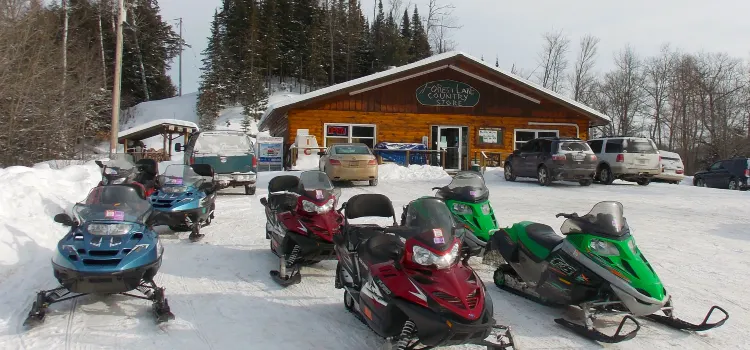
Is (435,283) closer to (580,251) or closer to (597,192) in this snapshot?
(580,251)

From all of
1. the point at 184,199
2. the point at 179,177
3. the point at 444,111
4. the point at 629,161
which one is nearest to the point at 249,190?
the point at 179,177

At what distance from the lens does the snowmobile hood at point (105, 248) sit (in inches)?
192

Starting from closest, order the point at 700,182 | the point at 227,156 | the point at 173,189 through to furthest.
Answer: the point at 173,189, the point at 227,156, the point at 700,182

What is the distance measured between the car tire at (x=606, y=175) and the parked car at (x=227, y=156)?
12.0m

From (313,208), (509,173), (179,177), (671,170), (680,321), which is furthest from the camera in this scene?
(671,170)

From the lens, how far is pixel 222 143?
49.0 feet

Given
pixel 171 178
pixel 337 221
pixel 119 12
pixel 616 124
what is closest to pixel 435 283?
pixel 337 221

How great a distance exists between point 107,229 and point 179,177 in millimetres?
4328

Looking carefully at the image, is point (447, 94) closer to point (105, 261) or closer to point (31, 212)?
point (31, 212)

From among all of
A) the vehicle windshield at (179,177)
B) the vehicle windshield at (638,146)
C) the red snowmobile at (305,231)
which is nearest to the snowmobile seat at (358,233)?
the red snowmobile at (305,231)

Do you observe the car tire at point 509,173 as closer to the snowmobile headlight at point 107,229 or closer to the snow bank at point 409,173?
the snow bank at point 409,173

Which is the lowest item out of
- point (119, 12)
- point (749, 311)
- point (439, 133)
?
point (749, 311)

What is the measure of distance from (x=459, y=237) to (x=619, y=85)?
194 ft

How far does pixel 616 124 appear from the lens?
186 ft
